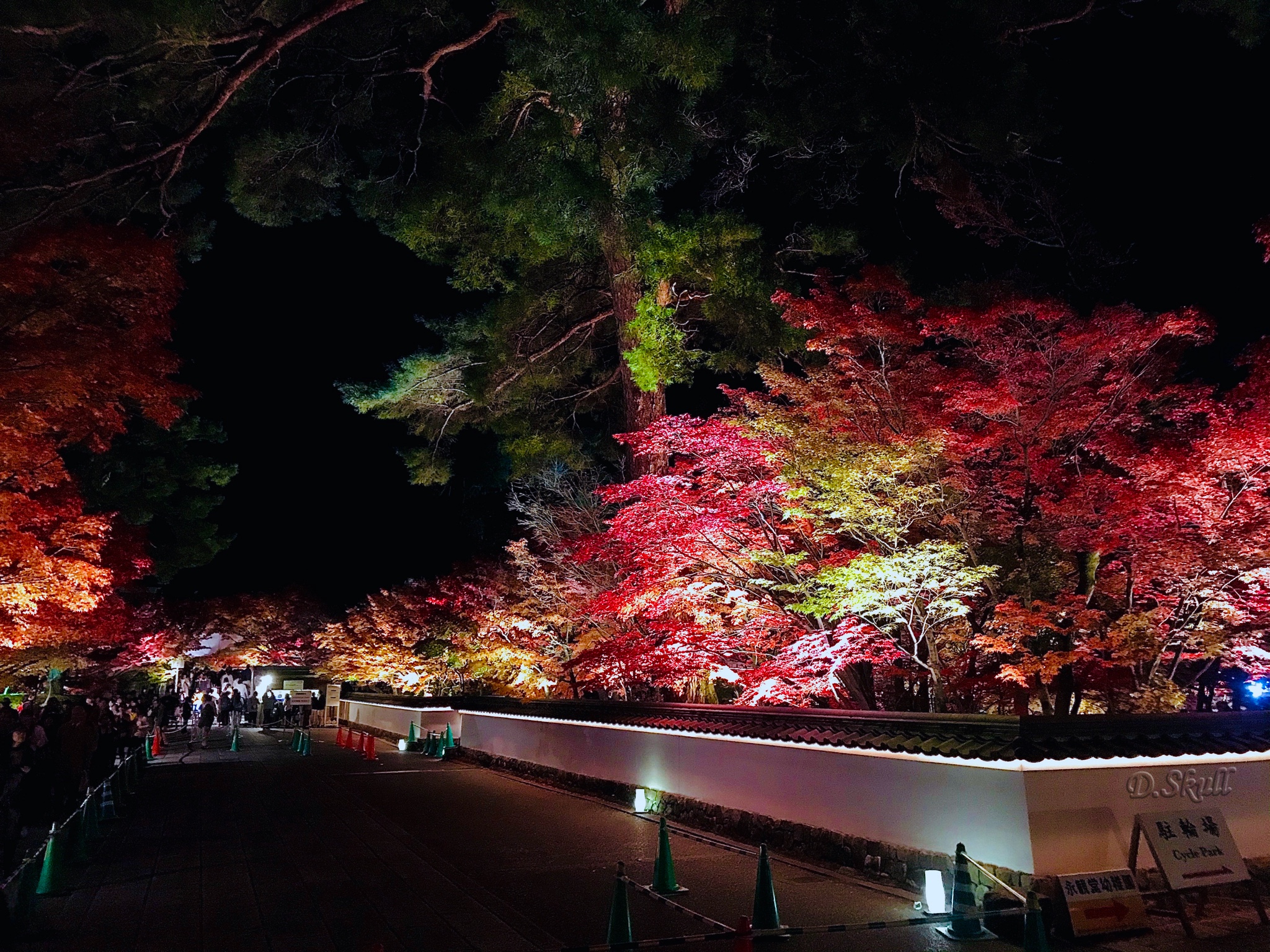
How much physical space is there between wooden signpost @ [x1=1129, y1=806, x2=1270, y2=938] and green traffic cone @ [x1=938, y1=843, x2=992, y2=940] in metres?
1.48

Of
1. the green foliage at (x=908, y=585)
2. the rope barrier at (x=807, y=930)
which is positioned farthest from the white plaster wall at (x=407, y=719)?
the rope barrier at (x=807, y=930)

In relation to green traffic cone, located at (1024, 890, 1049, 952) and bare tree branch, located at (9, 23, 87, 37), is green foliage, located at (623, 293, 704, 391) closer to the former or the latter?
bare tree branch, located at (9, 23, 87, 37)

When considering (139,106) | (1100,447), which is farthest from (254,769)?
(1100,447)

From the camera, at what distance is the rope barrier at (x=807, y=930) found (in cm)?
582

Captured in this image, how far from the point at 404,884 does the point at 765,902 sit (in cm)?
380

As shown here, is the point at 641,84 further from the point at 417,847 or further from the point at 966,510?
the point at 417,847

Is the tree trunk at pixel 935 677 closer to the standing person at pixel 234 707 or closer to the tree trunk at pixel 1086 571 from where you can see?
the tree trunk at pixel 1086 571

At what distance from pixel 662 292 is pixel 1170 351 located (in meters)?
9.44

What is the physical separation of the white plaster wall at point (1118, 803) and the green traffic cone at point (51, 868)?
8639 millimetres

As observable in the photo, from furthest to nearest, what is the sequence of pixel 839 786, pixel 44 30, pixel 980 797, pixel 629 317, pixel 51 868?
pixel 629 317 < pixel 44 30 < pixel 839 786 < pixel 51 868 < pixel 980 797

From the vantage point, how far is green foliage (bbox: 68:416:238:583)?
31270 millimetres

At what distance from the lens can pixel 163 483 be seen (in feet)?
111

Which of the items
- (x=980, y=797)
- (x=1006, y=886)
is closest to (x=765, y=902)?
(x=1006, y=886)

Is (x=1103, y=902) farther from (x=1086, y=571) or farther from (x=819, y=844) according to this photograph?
(x=1086, y=571)
